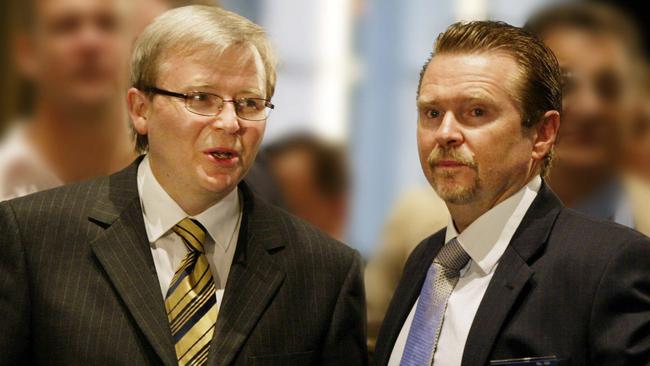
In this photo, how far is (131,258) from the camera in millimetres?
2574

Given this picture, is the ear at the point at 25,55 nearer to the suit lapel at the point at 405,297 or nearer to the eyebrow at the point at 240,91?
the eyebrow at the point at 240,91

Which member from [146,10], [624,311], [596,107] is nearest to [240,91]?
[624,311]

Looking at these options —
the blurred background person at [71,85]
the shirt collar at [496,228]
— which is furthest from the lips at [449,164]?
the blurred background person at [71,85]

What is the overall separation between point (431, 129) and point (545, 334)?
0.59 metres

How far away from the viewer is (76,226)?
2.61 metres

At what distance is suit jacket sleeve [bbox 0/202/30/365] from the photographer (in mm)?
2471

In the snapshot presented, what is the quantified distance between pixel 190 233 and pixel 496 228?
77 centimetres

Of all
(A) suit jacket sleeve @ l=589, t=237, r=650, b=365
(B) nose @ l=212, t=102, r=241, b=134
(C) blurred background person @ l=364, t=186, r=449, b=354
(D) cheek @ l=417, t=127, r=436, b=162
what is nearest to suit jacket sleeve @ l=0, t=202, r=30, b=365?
(B) nose @ l=212, t=102, r=241, b=134

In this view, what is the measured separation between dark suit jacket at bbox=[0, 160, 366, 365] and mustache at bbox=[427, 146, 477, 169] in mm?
409

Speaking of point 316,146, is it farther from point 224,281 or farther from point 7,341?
point 7,341

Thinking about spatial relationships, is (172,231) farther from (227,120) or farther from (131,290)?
(227,120)

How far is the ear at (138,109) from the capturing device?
270 centimetres

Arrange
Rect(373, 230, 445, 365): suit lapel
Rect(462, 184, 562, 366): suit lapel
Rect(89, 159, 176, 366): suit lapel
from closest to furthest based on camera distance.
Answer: Rect(462, 184, 562, 366): suit lapel < Rect(89, 159, 176, 366): suit lapel < Rect(373, 230, 445, 365): suit lapel

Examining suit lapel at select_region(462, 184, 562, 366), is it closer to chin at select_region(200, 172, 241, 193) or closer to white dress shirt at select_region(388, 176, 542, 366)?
white dress shirt at select_region(388, 176, 542, 366)
